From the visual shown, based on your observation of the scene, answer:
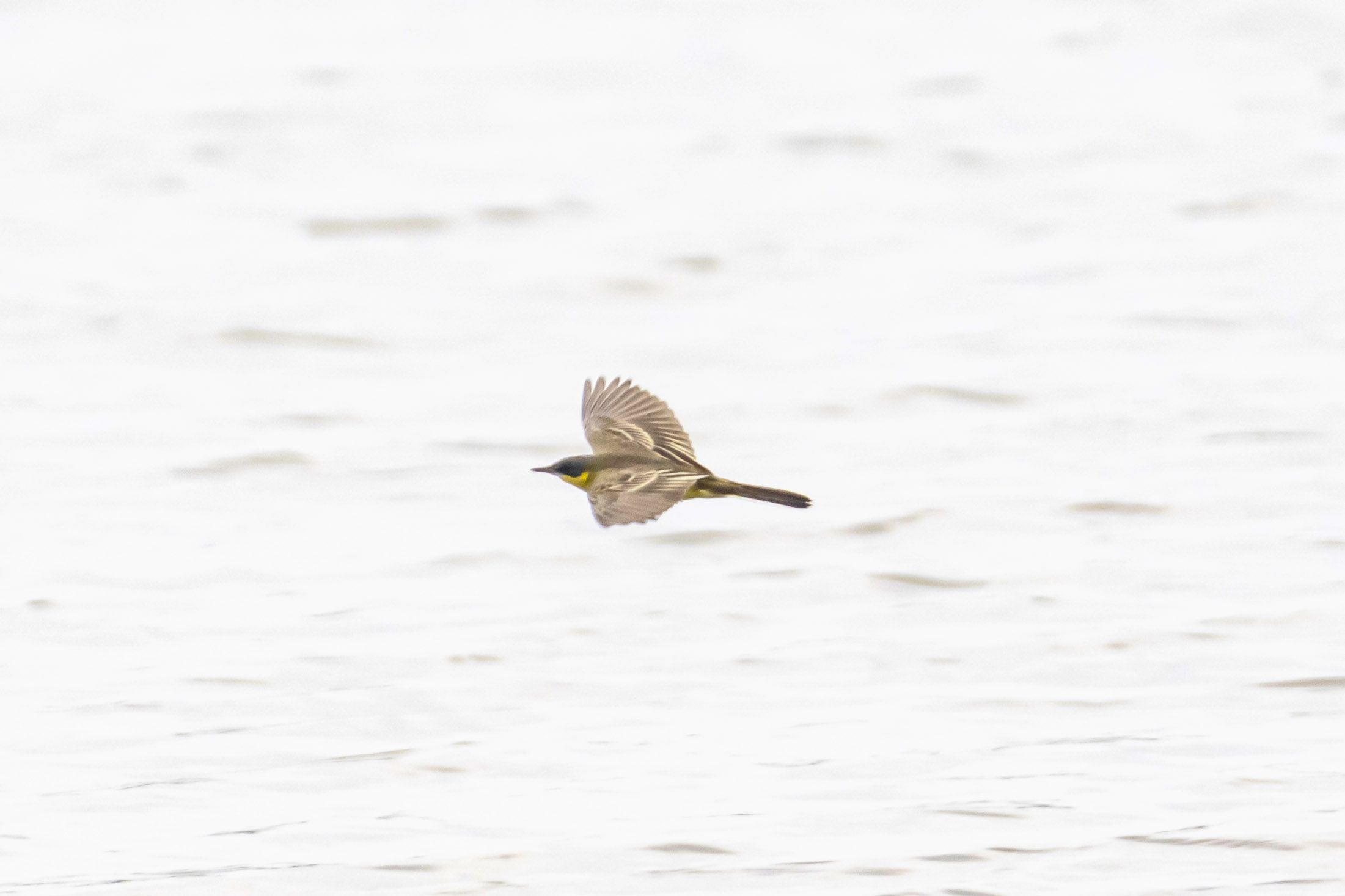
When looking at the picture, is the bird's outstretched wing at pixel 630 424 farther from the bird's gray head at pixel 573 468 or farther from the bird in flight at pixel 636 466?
the bird's gray head at pixel 573 468

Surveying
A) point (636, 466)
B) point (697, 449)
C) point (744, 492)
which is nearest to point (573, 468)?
point (636, 466)

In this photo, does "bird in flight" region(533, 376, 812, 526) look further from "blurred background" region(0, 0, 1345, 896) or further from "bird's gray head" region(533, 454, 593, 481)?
"blurred background" region(0, 0, 1345, 896)

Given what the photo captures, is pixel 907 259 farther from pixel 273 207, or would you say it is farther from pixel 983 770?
pixel 983 770

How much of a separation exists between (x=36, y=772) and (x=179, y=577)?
73.2 inches

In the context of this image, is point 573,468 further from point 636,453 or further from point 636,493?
point 636,493

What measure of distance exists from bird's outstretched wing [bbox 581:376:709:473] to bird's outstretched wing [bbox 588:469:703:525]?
376mm

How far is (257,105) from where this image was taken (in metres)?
17.6

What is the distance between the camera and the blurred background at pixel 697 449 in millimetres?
6996

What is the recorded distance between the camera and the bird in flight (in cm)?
650

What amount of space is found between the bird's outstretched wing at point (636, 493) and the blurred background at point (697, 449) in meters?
0.90

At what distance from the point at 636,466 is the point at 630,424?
26.9 inches

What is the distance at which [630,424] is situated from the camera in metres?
7.83

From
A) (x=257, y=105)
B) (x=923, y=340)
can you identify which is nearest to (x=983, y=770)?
(x=923, y=340)

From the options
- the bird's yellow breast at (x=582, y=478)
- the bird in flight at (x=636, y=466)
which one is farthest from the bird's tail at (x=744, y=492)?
the bird's yellow breast at (x=582, y=478)
